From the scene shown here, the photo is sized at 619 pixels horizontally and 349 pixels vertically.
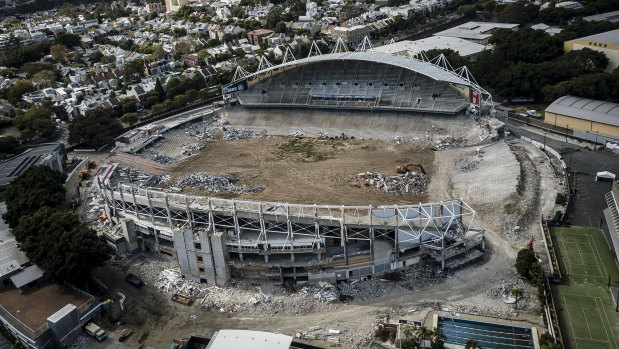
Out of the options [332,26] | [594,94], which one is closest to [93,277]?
[594,94]

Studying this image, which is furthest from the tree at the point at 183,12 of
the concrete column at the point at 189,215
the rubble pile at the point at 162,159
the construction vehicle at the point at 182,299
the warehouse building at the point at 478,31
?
the construction vehicle at the point at 182,299

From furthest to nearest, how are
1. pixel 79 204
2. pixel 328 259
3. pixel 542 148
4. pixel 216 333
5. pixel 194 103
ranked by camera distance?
1. pixel 194 103
2. pixel 542 148
3. pixel 79 204
4. pixel 328 259
5. pixel 216 333

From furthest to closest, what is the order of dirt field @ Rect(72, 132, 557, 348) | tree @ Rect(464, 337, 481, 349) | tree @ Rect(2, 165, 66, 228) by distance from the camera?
tree @ Rect(2, 165, 66, 228), dirt field @ Rect(72, 132, 557, 348), tree @ Rect(464, 337, 481, 349)

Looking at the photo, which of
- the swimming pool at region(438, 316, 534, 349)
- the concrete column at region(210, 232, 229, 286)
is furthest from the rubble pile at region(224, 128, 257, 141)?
the swimming pool at region(438, 316, 534, 349)

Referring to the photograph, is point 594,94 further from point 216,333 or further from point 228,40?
point 228,40

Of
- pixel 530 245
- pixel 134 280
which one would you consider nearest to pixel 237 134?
pixel 134 280

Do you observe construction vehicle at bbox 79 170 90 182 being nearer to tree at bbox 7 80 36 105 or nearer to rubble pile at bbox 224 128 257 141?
rubble pile at bbox 224 128 257 141
